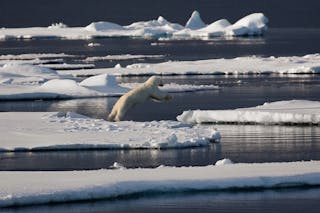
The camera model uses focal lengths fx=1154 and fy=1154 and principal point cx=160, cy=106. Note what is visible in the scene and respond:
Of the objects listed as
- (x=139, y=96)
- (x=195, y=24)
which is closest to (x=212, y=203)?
(x=139, y=96)

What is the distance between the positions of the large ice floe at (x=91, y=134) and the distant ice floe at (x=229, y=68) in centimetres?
1734

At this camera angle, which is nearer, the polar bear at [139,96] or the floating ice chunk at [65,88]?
the polar bear at [139,96]

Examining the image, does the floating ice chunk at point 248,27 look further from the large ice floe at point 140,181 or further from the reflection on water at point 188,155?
the large ice floe at point 140,181

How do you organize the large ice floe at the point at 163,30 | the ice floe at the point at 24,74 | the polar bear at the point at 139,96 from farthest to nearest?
the large ice floe at the point at 163,30
the ice floe at the point at 24,74
the polar bear at the point at 139,96

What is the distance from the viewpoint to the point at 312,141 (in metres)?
19.4

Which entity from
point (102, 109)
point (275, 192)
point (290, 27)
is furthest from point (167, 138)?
point (290, 27)

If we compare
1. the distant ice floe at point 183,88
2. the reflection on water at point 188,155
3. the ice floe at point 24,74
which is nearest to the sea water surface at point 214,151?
the reflection on water at point 188,155

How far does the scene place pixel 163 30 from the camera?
7944 centimetres

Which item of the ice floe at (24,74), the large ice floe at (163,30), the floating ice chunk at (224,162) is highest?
the floating ice chunk at (224,162)

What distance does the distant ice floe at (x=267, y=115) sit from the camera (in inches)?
841

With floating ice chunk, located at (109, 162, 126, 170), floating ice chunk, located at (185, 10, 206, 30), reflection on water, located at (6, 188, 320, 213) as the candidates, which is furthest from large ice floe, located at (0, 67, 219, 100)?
floating ice chunk, located at (185, 10, 206, 30)

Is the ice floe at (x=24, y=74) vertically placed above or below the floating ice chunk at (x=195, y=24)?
above

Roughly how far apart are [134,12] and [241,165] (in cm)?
11378

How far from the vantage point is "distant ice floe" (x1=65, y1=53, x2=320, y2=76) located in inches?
1519
